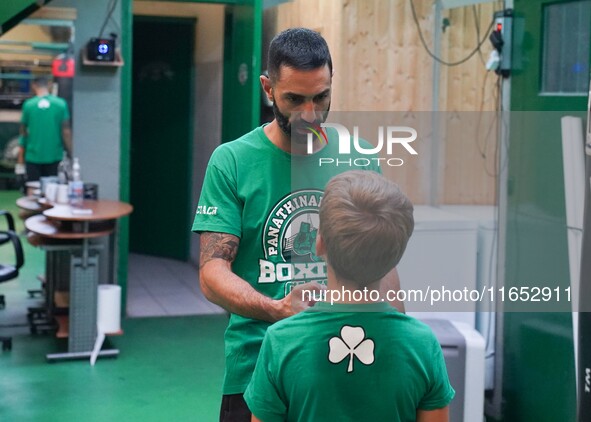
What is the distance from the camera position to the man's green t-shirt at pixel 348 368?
70.0 inches

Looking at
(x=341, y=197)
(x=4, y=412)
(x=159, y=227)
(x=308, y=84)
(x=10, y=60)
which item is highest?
(x=10, y=60)

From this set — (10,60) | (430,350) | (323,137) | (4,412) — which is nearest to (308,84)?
(323,137)

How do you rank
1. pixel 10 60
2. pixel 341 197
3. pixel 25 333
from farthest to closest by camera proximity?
pixel 10 60, pixel 25 333, pixel 341 197

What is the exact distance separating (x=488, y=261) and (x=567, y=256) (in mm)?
614

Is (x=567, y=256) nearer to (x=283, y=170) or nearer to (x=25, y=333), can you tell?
(x=283, y=170)

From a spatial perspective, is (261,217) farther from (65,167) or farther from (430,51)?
(65,167)

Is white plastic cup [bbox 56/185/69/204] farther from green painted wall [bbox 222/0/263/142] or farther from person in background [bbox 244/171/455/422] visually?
person in background [bbox 244/171/455/422]

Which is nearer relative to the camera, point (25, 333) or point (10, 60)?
point (25, 333)

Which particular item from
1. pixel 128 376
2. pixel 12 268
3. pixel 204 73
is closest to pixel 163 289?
pixel 204 73

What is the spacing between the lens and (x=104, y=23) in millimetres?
7000

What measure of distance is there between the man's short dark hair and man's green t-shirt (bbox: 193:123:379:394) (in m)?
0.20

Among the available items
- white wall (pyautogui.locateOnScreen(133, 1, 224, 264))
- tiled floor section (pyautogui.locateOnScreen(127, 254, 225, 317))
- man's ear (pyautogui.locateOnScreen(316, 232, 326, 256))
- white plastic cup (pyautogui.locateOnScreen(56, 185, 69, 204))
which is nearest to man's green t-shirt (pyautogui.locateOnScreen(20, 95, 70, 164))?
white plastic cup (pyautogui.locateOnScreen(56, 185, 69, 204))

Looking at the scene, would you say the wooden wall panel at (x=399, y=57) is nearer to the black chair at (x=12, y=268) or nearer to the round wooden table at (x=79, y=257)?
the round wooden table at (x=79, y=257)

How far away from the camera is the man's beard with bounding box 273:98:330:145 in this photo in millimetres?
2199
